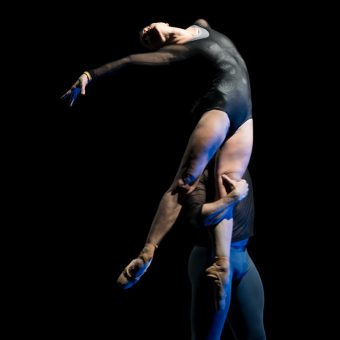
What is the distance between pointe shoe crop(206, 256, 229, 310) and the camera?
2.25 m

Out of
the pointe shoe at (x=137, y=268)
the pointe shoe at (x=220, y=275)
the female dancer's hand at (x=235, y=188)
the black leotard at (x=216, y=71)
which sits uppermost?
the black leotard at (x=216, y=71)

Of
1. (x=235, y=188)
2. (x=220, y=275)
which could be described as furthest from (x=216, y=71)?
(x=220, y=275)

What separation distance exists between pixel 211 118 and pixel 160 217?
393 mm

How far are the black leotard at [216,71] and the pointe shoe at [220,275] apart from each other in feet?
1.54

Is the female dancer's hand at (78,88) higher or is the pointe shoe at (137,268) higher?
the female dancer's hand at (78,88)

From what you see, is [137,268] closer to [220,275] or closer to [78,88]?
[220,275]

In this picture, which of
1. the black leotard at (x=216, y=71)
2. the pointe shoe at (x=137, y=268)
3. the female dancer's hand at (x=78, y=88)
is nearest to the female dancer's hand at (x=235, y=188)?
the black leotard at (x=216, y=71)

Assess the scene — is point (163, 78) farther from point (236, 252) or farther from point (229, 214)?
point (236, 252)

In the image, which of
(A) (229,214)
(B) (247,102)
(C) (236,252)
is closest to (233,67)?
(B) (247,102)

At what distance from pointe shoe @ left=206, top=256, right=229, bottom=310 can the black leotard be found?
0.47m

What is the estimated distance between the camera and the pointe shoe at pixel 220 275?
2254mm

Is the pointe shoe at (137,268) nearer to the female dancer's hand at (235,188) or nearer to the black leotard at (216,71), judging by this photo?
the female dancer's hand at (235,188)

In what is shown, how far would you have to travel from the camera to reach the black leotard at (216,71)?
229cm

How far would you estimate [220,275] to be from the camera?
2.25m
